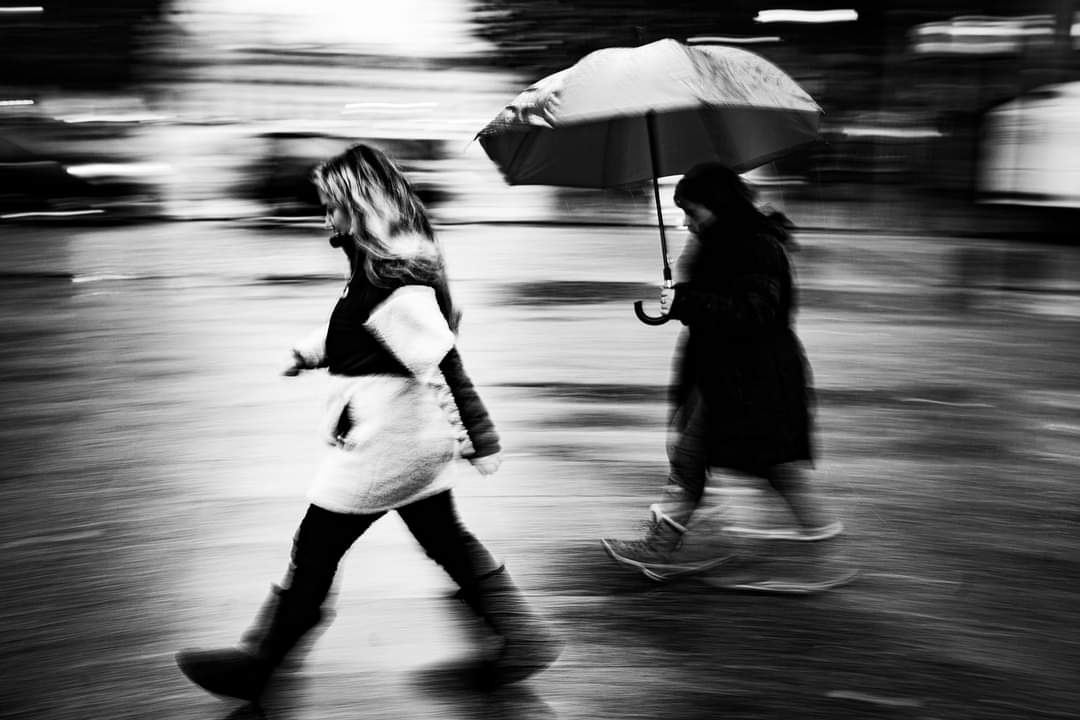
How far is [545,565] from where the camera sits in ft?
15.4

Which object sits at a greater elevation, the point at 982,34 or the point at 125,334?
the point at 982,34

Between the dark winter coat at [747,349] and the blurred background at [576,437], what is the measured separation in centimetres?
60

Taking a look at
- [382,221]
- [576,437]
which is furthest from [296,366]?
[576,437]

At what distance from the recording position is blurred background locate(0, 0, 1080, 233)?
20656 millimetres

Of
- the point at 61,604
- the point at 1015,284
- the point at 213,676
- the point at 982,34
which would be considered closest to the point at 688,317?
the point at 213,676

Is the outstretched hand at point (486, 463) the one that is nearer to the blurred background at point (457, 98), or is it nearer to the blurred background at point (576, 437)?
the blurred background at point (576, 437)

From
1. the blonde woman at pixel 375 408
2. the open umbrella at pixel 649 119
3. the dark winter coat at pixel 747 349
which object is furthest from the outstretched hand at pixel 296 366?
the dark winter coat at pixel 747 349

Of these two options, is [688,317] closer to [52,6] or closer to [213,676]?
[213,676]

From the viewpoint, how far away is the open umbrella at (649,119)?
3.83 metres

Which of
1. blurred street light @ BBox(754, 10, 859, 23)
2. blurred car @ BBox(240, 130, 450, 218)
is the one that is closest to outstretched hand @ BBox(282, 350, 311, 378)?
blurred car @ BBox(240, 130, 450, 218)

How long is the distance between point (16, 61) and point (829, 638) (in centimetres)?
3665

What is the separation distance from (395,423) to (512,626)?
0.72 meters

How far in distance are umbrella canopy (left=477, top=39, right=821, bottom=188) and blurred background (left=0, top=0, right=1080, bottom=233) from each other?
8935 millimetres

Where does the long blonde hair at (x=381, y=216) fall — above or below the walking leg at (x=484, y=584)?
above
